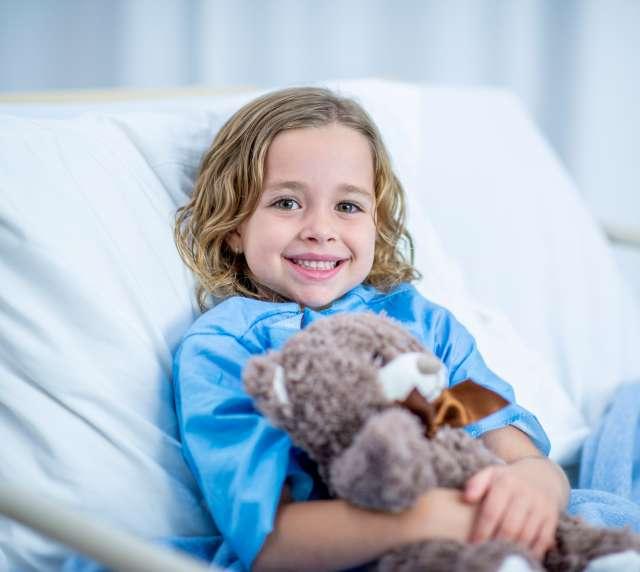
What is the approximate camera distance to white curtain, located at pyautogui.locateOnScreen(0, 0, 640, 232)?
2307 mm

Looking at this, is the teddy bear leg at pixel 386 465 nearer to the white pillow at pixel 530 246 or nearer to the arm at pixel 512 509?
the arm at pixel 512 509

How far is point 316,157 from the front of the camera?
1.01 metres

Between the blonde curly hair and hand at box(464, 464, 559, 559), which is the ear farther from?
hand at box(464, 464, 559, 559)

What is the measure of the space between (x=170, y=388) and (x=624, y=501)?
538 mm

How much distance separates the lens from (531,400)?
124 centimetres

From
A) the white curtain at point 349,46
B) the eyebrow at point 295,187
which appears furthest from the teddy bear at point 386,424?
the white curtain at point 349,46

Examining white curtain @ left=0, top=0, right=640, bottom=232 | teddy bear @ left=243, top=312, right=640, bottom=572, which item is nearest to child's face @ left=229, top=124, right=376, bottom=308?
teddy bear @ left=243, top=312, right=640, bottom=572

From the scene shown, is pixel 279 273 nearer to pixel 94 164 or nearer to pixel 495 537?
pixel 94 164

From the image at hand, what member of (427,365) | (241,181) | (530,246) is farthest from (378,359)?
Answer: (530,246)

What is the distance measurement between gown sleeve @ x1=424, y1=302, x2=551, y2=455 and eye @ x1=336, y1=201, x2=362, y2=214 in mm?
170

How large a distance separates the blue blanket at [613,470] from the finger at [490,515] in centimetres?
24

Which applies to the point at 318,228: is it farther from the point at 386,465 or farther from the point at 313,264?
the point at 386,465

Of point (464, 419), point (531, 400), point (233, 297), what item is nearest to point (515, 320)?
point (531, 400)

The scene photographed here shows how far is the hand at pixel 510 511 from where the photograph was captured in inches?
29.0
